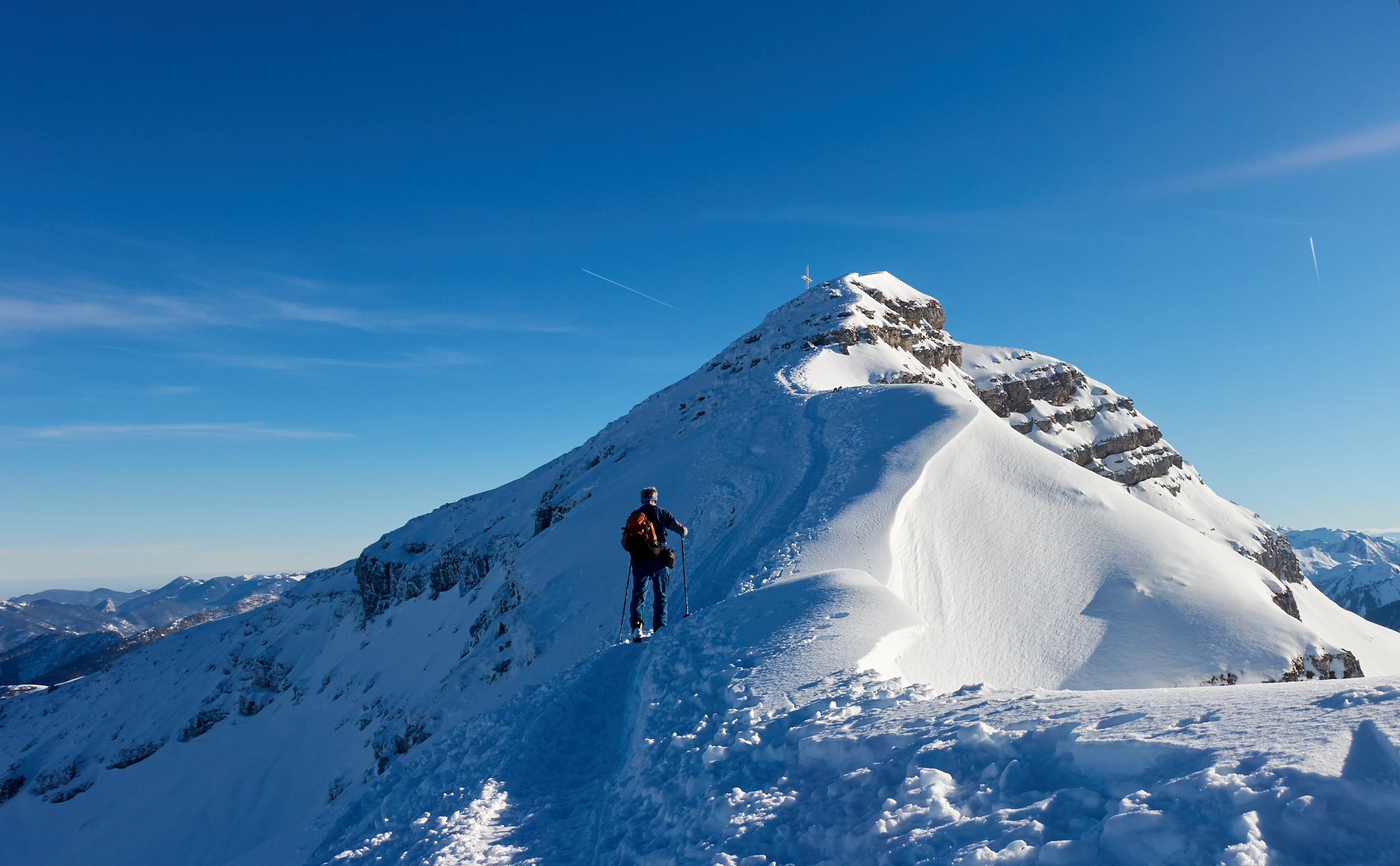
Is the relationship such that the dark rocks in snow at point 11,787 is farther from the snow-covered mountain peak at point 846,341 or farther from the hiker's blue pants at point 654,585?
the hiker's blue pants at point 654,585

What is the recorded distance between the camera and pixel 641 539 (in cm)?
1058

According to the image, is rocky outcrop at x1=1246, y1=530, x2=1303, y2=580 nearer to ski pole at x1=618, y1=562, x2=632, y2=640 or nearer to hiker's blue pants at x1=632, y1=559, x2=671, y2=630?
ski pole at x1=618, y1=562, x2=632, y2=640

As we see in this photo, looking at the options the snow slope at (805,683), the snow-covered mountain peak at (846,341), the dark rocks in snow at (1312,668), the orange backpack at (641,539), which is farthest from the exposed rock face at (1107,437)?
the orange backpack at (641,539)

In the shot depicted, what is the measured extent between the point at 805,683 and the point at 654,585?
454cm

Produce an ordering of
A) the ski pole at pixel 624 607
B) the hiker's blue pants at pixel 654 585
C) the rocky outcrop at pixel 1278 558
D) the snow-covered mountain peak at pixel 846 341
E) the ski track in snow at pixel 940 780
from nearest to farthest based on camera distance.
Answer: the ski track in snow at pixel 940 780, the hiker's blue pants at pixel 654 585, the ski pole at pixel 624 607, the snow-covered mountain peak at pixel 846 341, the rocky outcrop at pixel 1278 558

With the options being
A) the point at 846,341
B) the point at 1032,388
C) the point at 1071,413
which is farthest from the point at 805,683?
the point at 1071,413

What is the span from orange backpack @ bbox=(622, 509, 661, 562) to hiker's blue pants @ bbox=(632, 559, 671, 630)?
15 cm

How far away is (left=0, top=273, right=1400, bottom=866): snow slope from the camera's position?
3.87 metres

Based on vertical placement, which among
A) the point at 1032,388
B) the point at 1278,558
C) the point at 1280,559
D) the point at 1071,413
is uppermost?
the point at 1032,388

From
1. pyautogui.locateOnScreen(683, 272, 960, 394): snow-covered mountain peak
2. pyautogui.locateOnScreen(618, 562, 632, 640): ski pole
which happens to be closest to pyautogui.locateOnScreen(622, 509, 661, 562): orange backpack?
pyautogui.locateOnScreen(618, 562, 632, 640): ski pole

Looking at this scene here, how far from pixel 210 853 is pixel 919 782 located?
39.9 meters

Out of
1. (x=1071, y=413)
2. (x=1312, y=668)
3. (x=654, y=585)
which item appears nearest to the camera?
(x=654, y=585)

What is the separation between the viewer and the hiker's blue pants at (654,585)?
1073 cm

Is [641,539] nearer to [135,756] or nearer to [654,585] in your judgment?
[654,585]
